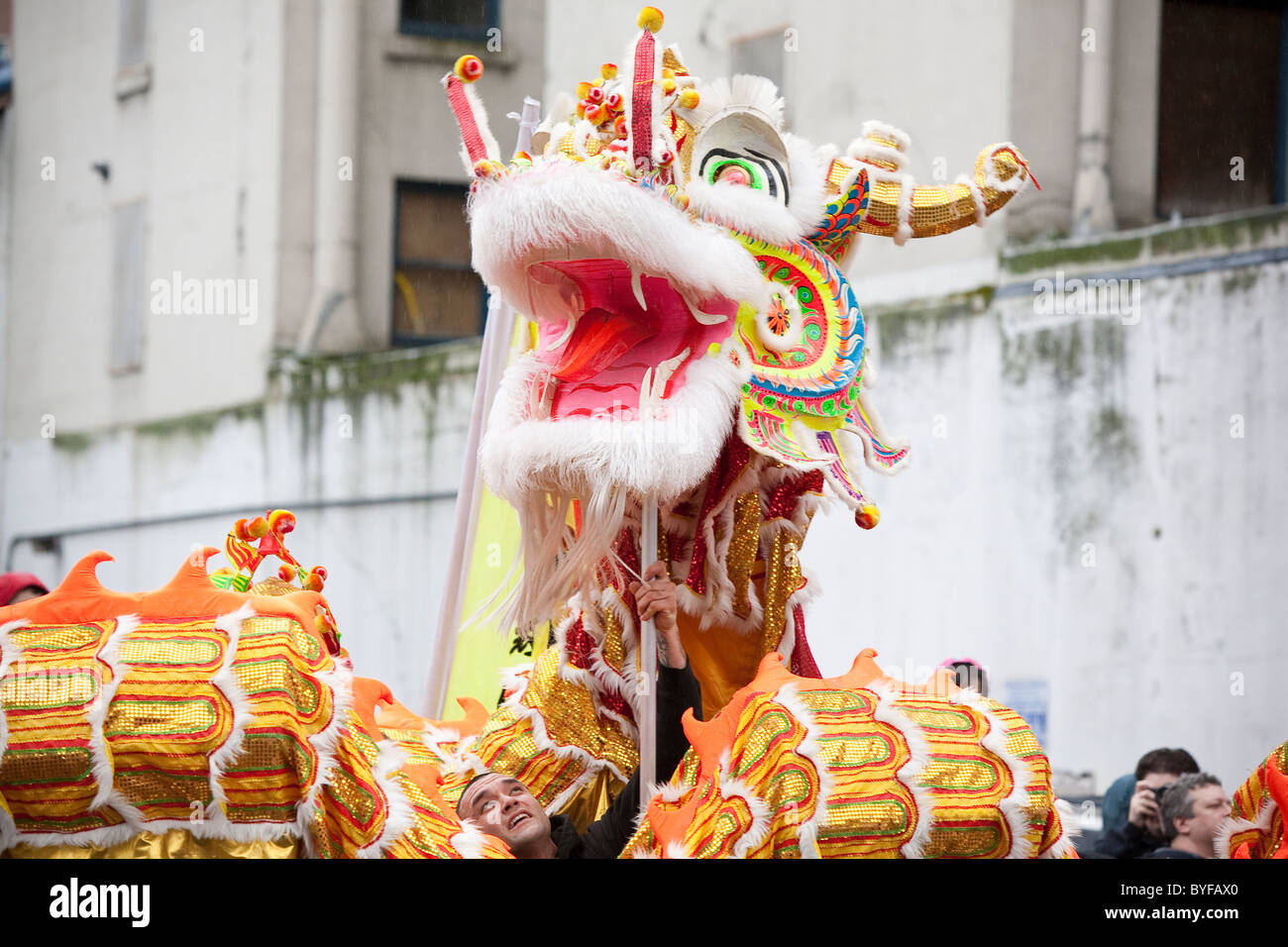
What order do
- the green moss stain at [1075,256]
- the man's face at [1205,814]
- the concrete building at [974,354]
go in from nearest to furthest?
the man's face at [1205,814] < the concrete building at [974,354] < the green moss stain at [1075,256]

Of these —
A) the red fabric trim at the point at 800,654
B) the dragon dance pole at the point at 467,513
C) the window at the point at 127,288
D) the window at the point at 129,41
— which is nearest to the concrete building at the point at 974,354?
the window at the point at 127,288

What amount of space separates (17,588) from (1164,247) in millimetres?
4644

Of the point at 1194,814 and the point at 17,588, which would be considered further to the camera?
the point at 17,588

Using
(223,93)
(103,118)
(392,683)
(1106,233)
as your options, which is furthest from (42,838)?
(103,118)

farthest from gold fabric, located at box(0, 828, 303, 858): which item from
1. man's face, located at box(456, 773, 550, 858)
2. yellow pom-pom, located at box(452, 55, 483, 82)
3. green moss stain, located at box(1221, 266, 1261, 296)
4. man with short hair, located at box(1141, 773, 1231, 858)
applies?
green moss stain, located at box(1221, 266, 1261, 296)

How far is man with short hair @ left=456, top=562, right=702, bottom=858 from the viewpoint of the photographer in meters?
2.94

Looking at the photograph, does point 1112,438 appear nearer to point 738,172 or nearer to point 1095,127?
point 1095,127

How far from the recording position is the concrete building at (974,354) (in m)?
6.75

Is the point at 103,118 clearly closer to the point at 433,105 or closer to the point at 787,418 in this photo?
the point at 433,105

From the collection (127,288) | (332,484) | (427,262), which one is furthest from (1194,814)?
(127,288)

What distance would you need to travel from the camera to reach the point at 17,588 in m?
4.01

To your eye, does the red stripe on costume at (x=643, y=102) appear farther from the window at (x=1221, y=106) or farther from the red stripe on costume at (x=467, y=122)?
the window at (x=1221, y=106)

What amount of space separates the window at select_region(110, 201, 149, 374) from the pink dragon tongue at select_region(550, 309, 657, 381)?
9272 mm

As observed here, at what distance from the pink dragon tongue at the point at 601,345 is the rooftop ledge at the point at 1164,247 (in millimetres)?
4422
